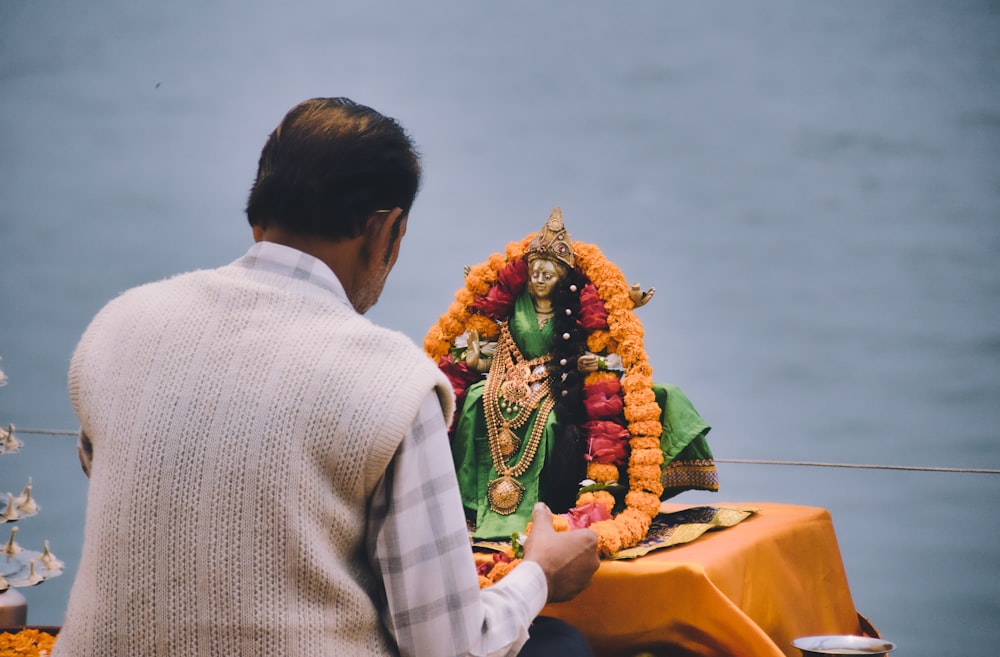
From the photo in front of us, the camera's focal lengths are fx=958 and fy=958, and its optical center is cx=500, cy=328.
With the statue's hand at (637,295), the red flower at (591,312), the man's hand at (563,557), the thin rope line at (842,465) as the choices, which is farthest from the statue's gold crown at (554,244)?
the man's hand at (563,557)

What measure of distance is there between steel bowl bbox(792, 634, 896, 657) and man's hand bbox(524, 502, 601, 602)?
4.08 feet

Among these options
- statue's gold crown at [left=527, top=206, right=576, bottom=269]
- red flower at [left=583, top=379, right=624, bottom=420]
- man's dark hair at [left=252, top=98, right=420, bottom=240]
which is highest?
man's dark hair at [left=252, top=98, right=420, bottom=240]

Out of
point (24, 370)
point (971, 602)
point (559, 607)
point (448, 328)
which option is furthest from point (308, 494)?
point (24, 370)

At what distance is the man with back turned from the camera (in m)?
1.08

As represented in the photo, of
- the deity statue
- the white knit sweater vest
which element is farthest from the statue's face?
the white knit sweater vest

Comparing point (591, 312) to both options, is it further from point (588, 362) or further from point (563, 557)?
point (563, 557)

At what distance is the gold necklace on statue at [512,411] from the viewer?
305 centimetres

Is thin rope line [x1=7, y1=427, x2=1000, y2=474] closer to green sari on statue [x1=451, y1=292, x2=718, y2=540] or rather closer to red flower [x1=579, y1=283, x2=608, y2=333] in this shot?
green sari on statue [x1=451, y1=292, x2=718, y2=540]

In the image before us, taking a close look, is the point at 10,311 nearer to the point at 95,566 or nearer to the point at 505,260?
the point at 505,260

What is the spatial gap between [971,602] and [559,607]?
8.82 feet

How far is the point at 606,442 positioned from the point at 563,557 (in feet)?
5.24

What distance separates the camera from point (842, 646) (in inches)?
97.3

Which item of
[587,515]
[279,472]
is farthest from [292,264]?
[587,515]

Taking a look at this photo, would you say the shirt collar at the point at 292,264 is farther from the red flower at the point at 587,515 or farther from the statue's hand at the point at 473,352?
the statue's hand at the point at 473,352
